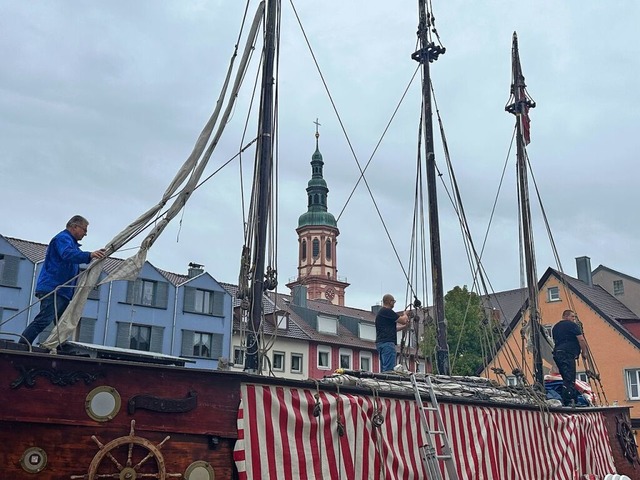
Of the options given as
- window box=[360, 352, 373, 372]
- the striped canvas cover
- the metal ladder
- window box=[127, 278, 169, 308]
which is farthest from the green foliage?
the metal ladder

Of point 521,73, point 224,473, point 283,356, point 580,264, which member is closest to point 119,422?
point 224,473

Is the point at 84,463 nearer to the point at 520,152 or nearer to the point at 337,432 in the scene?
the point at 337,432

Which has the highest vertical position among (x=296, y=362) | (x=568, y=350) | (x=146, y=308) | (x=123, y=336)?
(x=146, y=308)

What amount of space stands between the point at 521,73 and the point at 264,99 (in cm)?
1083

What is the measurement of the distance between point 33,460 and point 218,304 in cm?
2923

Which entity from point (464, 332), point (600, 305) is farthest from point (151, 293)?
point (600, 305)

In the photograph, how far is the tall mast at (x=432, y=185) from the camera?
38.8ft

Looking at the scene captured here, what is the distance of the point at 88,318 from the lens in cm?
2873

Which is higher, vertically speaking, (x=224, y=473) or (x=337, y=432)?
(x=337, y=432)

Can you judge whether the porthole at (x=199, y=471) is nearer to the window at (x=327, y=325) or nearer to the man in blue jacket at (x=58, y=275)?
the man in blue jacket at (x=58, y=275)

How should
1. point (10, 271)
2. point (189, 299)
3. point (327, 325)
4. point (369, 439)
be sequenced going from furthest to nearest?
1. point (327, 325)
2. point (189, 299)
3. point (10, 271)
4. point (369, 439)

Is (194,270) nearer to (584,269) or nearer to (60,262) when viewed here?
(584,269)

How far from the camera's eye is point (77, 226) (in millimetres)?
6391

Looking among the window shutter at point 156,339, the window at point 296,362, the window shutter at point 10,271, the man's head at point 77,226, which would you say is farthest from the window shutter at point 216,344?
the man's head at point 77,226
